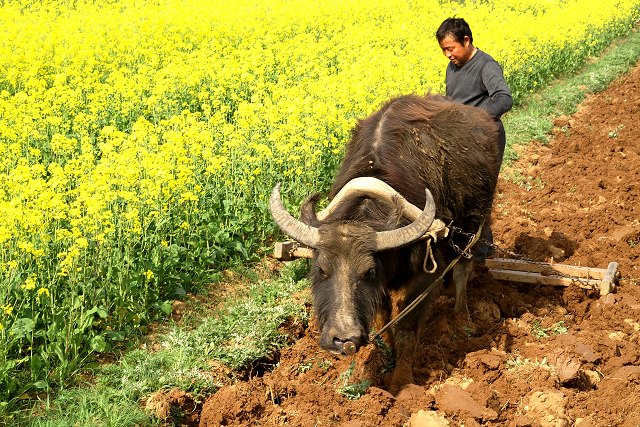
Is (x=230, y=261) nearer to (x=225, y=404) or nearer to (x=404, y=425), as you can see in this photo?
(x=225, y=404)

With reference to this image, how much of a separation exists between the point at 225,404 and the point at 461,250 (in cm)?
225

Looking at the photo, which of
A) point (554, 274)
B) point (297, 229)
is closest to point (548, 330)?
point (554, 274)

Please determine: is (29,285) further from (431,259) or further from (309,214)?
(431,259)

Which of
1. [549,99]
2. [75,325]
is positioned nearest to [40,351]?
[75,325]

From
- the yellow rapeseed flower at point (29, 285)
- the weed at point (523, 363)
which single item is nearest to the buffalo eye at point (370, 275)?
the weed at point (523, 363)

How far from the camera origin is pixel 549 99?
16078 mm

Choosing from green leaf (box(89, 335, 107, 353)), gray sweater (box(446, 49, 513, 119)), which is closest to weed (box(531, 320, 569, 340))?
gray sweater (box(446, 49, 513, 119))

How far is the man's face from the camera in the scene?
691 cm

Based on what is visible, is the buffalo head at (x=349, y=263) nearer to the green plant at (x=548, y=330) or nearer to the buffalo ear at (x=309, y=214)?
the buffalo ear at (x=309, y=214)

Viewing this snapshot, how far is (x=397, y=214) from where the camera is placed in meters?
5.10

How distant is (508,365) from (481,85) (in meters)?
2.73

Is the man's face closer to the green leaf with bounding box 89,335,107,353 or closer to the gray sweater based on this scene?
the gray sweater

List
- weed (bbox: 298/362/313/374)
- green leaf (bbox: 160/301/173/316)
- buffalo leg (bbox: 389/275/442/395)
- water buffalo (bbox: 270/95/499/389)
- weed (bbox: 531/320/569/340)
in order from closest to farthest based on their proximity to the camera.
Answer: water buffalo (bbox: 270/95/499/389)
buffalo leg (bbox: 389/275/442/395)
weed (bbox: 298/362/313/374)
weed (bbox: 531/320/569/340)
green leaf (bbox: 160/301/173/316)

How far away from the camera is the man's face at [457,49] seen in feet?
22.7
